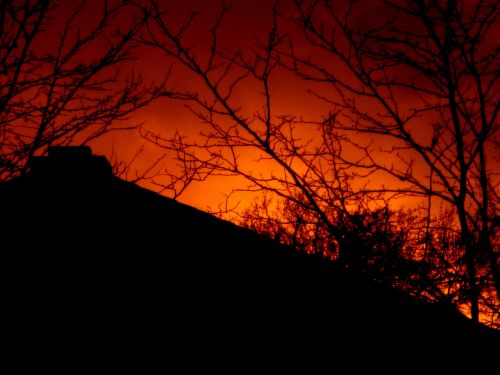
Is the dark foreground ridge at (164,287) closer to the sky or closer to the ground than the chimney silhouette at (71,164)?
closer to the ground

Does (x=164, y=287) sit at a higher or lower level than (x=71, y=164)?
lower

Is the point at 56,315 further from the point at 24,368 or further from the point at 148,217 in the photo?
the point at 148,217

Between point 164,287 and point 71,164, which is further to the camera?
point 71,164

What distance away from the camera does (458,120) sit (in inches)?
251

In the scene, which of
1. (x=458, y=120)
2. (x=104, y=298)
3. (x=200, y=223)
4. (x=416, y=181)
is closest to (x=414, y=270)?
(x=416, y=181)

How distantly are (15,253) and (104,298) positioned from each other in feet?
2.03

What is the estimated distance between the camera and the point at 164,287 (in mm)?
3385

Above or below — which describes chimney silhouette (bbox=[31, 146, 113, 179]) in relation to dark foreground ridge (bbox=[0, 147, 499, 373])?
above

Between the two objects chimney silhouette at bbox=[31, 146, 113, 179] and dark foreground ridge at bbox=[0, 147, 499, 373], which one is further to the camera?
chimney silhouette at bbox=[31, 146, 113, 179]

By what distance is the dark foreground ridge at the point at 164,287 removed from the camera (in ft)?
10.0

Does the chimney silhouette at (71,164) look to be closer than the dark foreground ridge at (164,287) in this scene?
No

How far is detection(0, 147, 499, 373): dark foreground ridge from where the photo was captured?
306 centimetres

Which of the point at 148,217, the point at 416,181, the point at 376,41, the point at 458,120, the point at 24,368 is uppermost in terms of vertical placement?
the point at 376,41

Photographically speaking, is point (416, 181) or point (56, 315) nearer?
point (56, 315)
